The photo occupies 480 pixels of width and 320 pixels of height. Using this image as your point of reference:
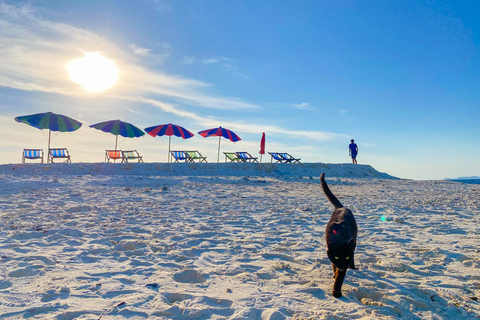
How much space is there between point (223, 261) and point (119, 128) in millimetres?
18285

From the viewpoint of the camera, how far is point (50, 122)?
17.7 m

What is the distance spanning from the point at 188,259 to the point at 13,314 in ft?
5.63

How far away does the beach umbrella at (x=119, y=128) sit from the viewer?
2005 centimetres

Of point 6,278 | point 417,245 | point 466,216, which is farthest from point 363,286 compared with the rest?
point 466,216

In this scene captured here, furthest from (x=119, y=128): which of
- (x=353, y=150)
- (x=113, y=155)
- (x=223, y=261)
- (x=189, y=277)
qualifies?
(x=189, y=277)

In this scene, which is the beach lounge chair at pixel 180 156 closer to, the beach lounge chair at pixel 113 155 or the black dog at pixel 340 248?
the beach lounge chair at pixel 113 155

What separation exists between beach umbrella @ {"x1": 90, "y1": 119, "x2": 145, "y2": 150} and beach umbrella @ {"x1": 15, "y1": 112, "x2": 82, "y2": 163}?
5.25ft

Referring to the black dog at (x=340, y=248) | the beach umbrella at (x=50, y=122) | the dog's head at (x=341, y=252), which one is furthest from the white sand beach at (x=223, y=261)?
the beach umbrella at (x=50, y=122)

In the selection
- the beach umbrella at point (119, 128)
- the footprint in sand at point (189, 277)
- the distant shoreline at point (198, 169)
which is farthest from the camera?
the beach umbrella at point (119, 128)

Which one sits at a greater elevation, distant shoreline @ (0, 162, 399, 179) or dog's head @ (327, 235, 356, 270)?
distant shoreline @ (0, 162, 399, 179)

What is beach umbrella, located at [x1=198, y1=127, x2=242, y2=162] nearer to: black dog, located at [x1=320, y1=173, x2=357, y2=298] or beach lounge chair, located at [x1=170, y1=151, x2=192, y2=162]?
beach lounge chair, located at [x1=170, y1=151, x2=192, y2=162]

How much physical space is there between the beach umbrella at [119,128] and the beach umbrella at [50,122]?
1.60 m

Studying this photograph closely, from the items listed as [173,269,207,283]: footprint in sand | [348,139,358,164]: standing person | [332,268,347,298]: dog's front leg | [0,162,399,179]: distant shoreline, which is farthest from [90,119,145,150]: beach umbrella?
[332,268,347,298]: dog's front leg

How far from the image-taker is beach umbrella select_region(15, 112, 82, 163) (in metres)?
17.2
